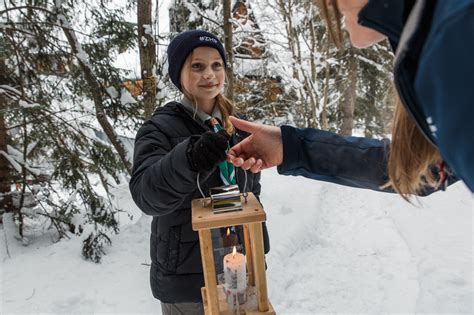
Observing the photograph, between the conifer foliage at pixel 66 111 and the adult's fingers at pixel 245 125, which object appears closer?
the adult's fingers at pixel 245 125

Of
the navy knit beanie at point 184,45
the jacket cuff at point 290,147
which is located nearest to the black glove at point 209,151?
the jacket cuff at point 290,147

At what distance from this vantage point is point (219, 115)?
6.79 ft

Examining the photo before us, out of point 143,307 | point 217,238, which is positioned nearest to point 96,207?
point 143,307

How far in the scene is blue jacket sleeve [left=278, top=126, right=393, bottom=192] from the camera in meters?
1.39

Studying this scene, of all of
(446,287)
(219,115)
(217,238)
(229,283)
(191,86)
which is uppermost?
(191,86)

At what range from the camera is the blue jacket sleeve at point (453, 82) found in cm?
38

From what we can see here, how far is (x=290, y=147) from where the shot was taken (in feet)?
4.81

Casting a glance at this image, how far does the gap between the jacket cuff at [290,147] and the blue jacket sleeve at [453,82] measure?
1.03m

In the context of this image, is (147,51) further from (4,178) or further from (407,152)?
(407,152)

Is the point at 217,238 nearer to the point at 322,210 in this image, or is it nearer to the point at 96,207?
the point at 96,207

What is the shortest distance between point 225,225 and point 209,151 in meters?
0.27

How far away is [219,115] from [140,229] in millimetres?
3519

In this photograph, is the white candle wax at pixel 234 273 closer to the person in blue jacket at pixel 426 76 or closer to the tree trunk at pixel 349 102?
the person in blue jacket at pixel 426 76

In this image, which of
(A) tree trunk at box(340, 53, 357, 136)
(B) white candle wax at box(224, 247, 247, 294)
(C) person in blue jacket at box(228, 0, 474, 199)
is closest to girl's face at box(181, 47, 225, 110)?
(B) white candle wax at box(224, 247, 247, 294)
